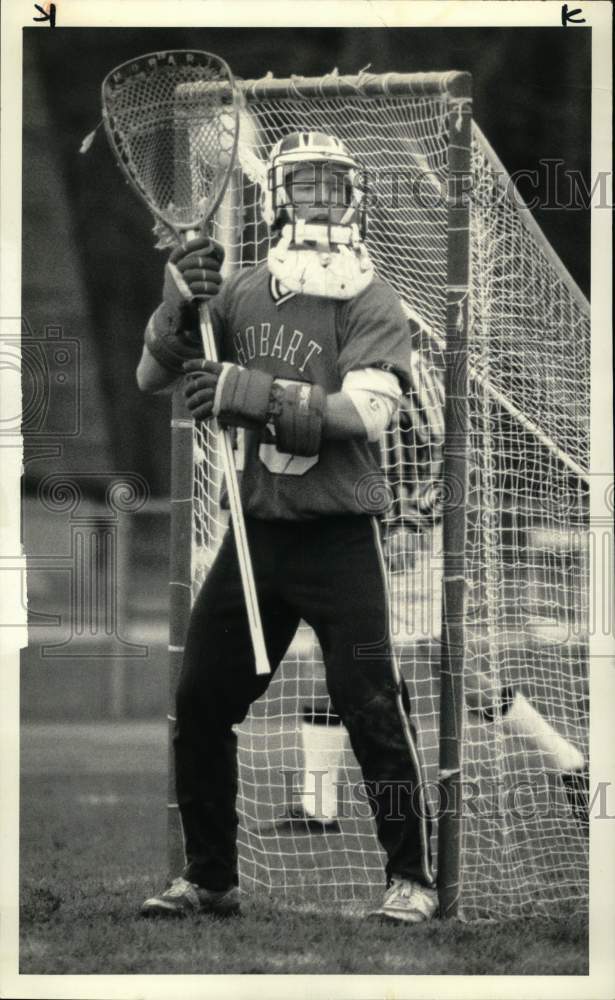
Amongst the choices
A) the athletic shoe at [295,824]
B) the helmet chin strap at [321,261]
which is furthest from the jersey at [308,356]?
the athletic shoe at [295,824]

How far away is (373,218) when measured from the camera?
15.1ft

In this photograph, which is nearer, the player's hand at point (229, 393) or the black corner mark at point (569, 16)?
the player's hand at point (229, 393)

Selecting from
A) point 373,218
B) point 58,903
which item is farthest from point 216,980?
point 373,218

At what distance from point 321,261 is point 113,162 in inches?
21.7

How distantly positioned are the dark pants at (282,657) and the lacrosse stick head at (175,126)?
2.59ft

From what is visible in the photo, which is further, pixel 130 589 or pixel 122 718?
pixel 122 718

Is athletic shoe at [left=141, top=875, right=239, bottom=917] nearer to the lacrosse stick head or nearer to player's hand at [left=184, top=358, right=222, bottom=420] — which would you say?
player's hand at [left=184, top=358, right=222, bottom=420]

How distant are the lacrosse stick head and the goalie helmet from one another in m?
0.14

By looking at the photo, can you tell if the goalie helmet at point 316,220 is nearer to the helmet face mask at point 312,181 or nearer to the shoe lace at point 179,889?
the helmet face mask at point 312,181

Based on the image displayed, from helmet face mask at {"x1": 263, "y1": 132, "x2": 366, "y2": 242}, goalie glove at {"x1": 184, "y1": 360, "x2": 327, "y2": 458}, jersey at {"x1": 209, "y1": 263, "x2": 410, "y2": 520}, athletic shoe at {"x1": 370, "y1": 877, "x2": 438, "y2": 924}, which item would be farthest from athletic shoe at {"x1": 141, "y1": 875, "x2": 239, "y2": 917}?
helmet face mask at {"x1": 263, "y1": 132, "x2": 366, "y2": 242}

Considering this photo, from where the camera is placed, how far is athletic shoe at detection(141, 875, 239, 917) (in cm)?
465

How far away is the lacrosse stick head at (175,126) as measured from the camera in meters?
4.56

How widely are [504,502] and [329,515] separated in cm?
45

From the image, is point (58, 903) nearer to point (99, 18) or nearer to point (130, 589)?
point (130, 589)
